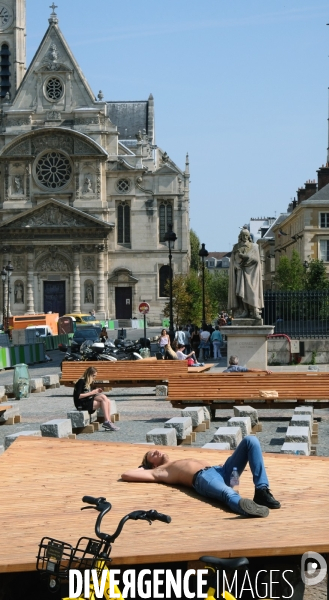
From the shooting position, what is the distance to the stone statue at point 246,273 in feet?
79.2

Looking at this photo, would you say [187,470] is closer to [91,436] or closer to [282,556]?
[282,556]

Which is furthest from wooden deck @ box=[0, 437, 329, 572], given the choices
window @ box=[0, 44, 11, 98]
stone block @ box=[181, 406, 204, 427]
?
window @ box=[0, 44, 11, 98]

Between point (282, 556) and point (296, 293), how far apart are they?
25.9 m

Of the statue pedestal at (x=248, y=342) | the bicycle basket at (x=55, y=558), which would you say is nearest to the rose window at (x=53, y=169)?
the statue pedestal at (x=248, y=342)

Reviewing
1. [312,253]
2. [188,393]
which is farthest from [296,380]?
[312,253]

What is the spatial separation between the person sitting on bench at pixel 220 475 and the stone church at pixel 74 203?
65.3 metres

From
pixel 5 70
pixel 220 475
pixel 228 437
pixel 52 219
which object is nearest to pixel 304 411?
pixel 228 437

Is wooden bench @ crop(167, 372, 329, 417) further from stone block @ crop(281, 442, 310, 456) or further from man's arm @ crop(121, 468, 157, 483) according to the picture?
man's arm @ crop(121, 468, 157, 483)

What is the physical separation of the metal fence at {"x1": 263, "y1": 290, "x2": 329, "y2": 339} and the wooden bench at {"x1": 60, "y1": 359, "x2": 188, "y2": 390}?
27.8 feet

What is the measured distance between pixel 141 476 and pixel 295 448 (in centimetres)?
374

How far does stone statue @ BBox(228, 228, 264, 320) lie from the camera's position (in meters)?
24.1

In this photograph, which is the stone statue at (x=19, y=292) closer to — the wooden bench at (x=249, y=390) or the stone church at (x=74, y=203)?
the stone church at (x=74, y=203)

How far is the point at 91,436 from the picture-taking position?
1730cm

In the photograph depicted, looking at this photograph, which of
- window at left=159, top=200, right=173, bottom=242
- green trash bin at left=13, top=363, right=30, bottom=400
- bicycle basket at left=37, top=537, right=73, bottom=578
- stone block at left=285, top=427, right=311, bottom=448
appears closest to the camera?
bicycle basket at left=37, top=537, right=73, bottom=578
